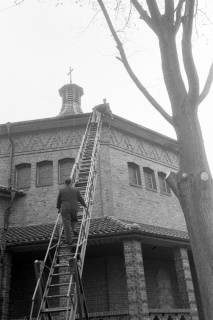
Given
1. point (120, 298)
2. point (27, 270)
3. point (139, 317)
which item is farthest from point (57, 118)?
point (139, 317)

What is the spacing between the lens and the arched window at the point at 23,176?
572 inches

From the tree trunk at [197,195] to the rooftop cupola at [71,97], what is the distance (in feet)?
48.1

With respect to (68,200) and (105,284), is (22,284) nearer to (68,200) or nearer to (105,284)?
(105,284)

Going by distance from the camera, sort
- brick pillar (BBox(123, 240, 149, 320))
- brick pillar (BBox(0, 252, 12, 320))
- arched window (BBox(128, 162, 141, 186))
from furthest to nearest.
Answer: arched window (BBox(128, 162, 141, 186)) → brick pillar (BBox(0, 252, 12, 320)) → brick pillar (BBox(123, 240, 149, 320))

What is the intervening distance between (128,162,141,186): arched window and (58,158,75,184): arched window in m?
2.42

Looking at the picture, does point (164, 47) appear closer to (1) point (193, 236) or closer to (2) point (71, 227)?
(1) point (193, 236)

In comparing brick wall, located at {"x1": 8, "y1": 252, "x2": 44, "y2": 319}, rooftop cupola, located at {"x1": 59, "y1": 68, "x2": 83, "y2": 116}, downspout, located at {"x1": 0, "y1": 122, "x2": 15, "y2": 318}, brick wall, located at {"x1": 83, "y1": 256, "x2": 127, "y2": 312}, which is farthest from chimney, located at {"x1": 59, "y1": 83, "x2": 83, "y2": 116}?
brick wall, located at {"x1": 83, "y1": 256, "x2": 127, "y2": 312}

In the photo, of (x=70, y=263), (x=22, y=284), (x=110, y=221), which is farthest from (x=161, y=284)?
(x=70, y=263)

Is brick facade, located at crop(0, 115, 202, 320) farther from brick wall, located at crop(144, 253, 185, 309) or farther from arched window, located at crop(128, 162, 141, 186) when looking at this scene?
arched window, located at crop(128, 162, 141, 186)

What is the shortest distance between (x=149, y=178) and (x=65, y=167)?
3.68 metres

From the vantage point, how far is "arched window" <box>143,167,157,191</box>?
1555 centimetres

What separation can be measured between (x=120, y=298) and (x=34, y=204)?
463 centimetres

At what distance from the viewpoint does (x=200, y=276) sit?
4.52 m

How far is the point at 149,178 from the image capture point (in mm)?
15797
